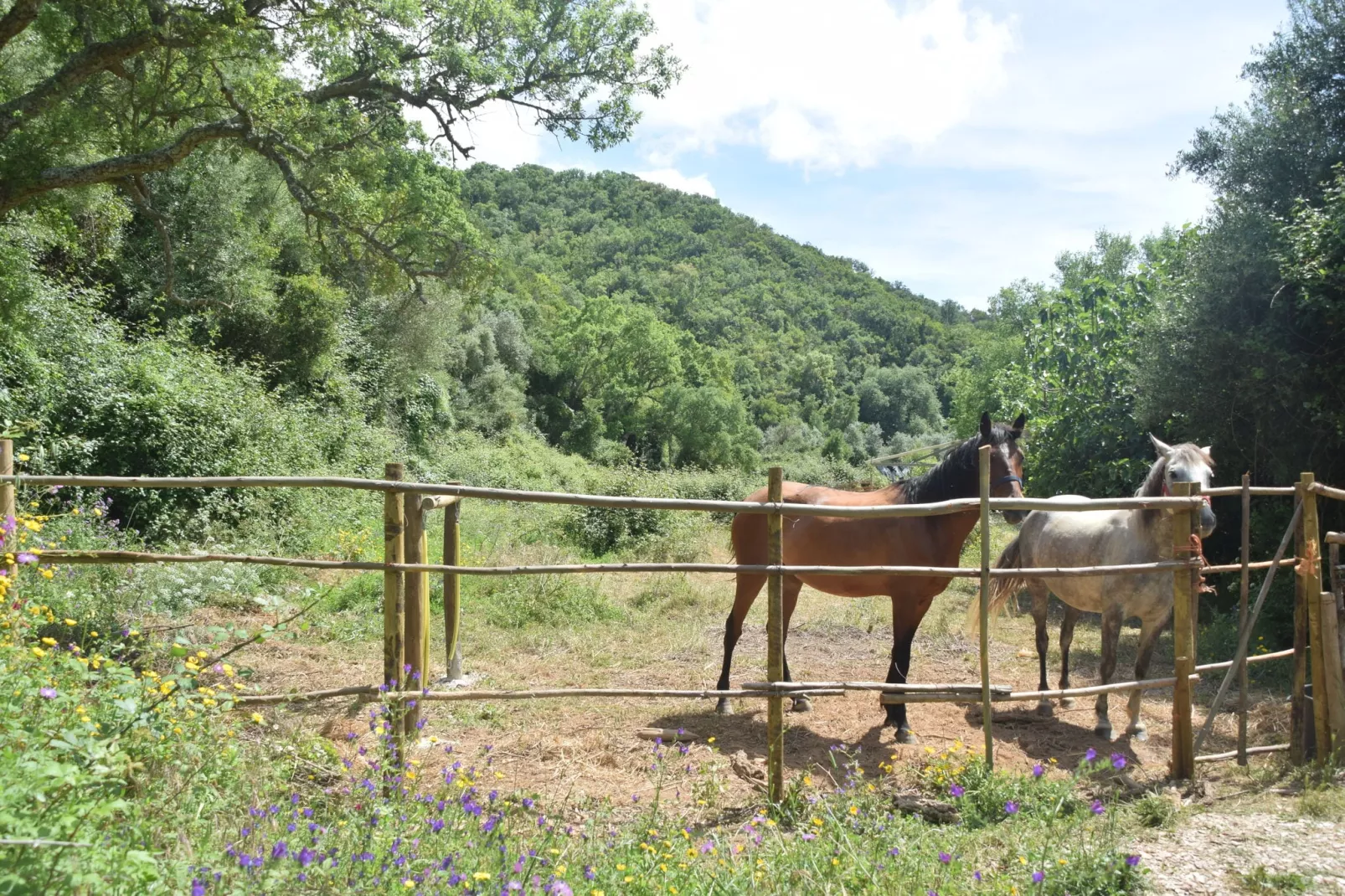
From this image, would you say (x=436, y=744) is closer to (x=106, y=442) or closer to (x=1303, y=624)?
(x=1303, y=624)

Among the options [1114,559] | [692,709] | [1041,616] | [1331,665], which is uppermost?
[1114,559]

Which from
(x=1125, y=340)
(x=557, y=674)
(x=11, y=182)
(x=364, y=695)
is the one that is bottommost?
(x=557, y=674)

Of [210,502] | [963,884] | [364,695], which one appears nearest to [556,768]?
[364,695]

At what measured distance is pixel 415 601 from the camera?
4.42 meters

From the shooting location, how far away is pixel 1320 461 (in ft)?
28.0

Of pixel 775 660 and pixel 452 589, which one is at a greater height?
pixel 452 589

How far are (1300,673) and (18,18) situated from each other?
34.4ft

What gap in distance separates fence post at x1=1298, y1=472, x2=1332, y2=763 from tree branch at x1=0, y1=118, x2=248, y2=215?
371 inches

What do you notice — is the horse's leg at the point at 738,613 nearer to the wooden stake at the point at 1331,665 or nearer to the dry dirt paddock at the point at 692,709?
the dry dirt paddock at the point at 692,709

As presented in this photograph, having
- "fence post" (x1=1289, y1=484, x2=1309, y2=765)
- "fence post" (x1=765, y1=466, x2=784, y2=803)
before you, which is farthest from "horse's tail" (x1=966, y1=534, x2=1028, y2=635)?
"fence post" (x1=765, y1=466, x2=784, y2=803)

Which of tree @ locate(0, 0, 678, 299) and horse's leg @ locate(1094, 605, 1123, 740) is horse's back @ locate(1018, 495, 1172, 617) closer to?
horse's leg @ locate(1094, 605, 1123, 740)

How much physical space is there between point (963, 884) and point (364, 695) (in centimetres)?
283

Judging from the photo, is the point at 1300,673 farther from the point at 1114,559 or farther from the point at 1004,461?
the point at 1004,461

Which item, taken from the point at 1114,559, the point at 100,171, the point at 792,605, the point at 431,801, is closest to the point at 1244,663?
the point at 1114,559
